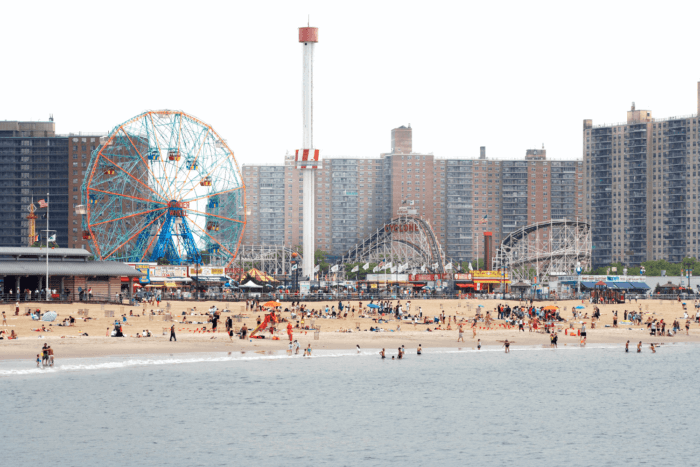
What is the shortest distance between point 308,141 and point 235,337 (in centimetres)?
7469

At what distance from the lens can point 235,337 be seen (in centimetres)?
6275

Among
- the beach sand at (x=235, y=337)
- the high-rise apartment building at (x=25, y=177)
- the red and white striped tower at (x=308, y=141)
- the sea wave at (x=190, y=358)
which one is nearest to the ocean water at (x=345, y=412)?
the sea wave at (x=190, y=358)

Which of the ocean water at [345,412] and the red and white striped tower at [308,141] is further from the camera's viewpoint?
the red and white striped tower at [308,141]

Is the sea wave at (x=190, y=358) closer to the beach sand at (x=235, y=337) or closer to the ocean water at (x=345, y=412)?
the ocean water at (x=345, y=412)

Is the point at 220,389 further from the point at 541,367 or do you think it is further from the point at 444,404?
the point at 541,367

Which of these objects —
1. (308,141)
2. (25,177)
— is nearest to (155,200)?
(308,141)

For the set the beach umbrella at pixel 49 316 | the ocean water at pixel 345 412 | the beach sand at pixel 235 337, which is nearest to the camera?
the ocean water at pixel 345 412

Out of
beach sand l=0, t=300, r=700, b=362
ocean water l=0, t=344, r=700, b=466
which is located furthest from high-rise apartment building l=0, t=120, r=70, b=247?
ocean water l=0, t=344, r=700, b=466

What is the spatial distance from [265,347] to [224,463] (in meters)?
26.5

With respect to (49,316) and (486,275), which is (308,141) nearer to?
(486,275)

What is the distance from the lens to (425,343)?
64.3 metres

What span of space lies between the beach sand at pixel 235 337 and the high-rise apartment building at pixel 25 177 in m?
129

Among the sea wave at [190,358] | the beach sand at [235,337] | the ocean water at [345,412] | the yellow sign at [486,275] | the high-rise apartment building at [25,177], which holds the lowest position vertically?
the ocean water at [345,412]

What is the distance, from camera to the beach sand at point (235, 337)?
53812 millimetres
